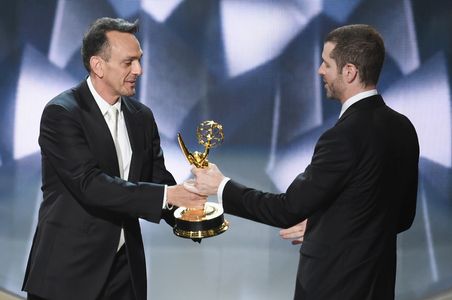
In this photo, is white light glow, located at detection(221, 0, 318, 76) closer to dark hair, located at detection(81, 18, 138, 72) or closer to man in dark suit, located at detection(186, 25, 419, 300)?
dark hair, located at detection(81, 18, 138, 72)

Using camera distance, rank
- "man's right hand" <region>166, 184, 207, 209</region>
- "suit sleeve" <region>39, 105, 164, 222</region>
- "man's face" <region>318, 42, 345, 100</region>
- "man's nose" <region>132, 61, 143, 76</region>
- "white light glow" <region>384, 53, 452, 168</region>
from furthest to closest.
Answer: "white light glow" <region>384, 53, 452, 168</region> < "man's nose" <region>132, 61, 143, 76</region> < "man's right hand" <region>166, 184, 207, 209</region> < "suit sleeve" <region>39, 105, 164, 222</region> < "man's face" <region>318, 42, 345, 100</region>

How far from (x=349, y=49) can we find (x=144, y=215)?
34.8 inches

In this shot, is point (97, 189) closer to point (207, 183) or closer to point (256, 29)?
point (207, 183)

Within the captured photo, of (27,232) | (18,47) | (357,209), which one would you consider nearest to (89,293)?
(357,209)

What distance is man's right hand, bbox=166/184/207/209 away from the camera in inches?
82.0

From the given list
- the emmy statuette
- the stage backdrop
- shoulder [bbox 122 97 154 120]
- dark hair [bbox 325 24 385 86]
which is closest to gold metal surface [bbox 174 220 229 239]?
the emmy statuette

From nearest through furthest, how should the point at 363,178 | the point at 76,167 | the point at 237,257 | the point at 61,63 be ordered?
the point at 363,178 → the point at 76,167 → the point at 237,257 → the point at 61,63

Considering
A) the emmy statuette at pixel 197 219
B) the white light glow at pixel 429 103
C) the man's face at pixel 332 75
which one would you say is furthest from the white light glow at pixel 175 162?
the man's face at pixel 332 75

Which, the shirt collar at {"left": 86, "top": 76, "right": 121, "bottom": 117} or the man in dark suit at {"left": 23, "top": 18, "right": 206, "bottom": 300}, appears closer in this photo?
the man in dark suit at {"left": 23, "top": 18, "right": 206, "bottom": 300}

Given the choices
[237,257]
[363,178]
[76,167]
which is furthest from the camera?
[237,257]

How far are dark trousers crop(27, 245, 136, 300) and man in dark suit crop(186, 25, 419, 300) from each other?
1.92 feet

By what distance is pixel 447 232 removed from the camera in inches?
158

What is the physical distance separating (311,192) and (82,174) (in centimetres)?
77

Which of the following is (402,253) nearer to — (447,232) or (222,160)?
(447,232)
